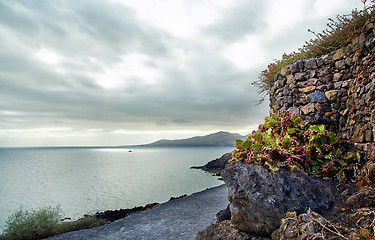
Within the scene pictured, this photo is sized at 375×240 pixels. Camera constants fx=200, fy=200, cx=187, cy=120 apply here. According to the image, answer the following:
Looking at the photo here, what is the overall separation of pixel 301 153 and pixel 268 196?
1.50 meters

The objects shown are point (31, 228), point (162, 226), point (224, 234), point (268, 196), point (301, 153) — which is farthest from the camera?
point (31, 228)

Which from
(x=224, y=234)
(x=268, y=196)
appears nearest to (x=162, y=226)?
(x=224, y=234)

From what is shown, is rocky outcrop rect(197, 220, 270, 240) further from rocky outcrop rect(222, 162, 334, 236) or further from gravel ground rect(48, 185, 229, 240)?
gravel ground rect(48, 185, 229, 240)

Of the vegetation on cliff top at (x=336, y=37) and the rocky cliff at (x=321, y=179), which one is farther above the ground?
the vegetation on cliff top at (x=336, y=37)

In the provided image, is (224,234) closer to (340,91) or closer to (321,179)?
(321,179)

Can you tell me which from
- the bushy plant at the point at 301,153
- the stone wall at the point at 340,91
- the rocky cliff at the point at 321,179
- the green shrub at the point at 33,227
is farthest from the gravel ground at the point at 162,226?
the stone wall at the point at 340,91

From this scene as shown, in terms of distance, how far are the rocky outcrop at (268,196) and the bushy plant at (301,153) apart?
22 cm

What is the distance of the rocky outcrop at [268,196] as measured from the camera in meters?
3.26

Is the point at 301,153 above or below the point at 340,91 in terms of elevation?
below

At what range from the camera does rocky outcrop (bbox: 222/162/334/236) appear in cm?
326

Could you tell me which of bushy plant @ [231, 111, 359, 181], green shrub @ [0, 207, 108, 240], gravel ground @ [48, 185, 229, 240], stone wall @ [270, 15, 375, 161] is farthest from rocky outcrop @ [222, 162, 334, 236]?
green shrub @ [0, 207, 108, 240]

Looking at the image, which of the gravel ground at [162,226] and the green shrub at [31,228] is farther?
the green shrub at [31,228]

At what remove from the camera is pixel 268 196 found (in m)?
3.40

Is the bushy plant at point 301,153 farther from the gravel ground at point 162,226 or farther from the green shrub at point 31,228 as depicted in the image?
the green shrub at point 31,228
